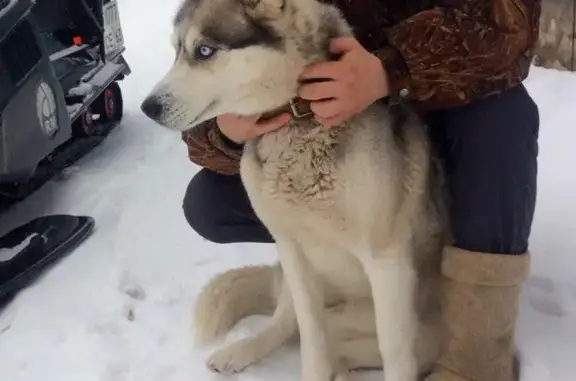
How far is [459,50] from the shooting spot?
1286 millimetres

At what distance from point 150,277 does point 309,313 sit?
2.16 ft

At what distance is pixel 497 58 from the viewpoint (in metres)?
1.30

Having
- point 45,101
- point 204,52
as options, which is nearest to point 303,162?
point 204,52

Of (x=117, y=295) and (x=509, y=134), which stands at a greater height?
(x=509, y=134)

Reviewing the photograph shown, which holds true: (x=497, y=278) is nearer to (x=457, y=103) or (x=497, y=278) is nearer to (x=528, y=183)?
(x=528, y=183)

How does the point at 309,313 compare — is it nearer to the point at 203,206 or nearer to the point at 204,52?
the point at 203,206

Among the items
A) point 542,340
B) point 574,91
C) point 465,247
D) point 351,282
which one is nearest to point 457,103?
point 465,247

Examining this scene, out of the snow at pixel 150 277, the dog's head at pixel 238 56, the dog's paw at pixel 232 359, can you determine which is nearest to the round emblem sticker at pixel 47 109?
the snow at pixel 150 277

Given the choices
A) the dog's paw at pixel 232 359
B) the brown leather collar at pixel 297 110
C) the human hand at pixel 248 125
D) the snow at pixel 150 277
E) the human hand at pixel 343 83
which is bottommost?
the snow at pixel 150 277

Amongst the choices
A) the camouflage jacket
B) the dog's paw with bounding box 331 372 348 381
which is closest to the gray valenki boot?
the dog's paw with bounding box 331 372 348 381

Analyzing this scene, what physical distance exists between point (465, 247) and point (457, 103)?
24cm

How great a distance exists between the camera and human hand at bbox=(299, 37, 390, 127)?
123 centimetres

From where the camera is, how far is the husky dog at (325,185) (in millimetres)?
1224

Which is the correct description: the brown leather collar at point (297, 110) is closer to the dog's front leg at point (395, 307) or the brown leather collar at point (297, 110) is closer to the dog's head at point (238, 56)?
the dog's head at point (238, 56)
